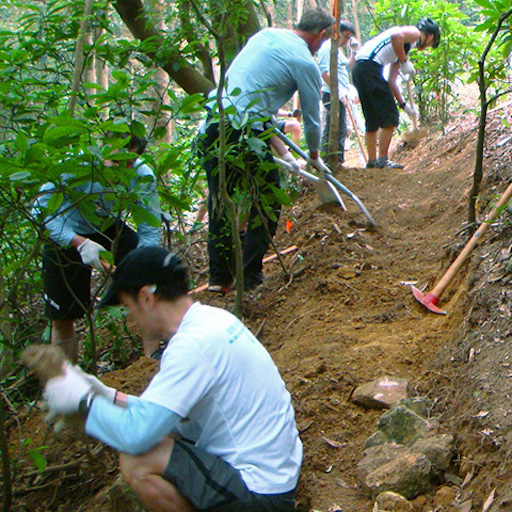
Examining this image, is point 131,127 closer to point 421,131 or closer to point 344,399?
point 344,399

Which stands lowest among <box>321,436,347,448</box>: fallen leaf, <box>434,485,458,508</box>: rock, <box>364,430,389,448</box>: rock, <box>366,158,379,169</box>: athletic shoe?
<box>366,158,379,169</box>: athletic shoe

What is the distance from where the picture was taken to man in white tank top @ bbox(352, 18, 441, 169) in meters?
6.92

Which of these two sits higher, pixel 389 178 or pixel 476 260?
pixel 476 260

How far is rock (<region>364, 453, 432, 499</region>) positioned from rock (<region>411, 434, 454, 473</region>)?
6 centimetres

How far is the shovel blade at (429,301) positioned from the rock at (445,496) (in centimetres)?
146

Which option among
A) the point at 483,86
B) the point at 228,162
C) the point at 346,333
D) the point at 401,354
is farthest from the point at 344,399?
the point at 483,86

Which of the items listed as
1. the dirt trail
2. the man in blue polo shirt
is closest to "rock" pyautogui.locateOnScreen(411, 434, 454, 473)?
the dirt trail

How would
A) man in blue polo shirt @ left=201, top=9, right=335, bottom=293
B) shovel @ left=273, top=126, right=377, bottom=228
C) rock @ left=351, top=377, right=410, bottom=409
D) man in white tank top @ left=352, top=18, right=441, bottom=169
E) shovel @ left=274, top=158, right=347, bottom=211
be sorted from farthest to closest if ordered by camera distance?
man in white tank top @ left=352, top=18, right=441, bottom=169 → shovel @ left=274, top=158, right=347, bottom=211 → shovel @ left=273, top=126, right=377, bottom=228 → man in blue polo shirt @ left=201, top=9, right=335, bottom=293 → rock @ left=351, top=377, right=410, bottom=409

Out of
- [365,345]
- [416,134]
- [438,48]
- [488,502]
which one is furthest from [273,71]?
[438,48]

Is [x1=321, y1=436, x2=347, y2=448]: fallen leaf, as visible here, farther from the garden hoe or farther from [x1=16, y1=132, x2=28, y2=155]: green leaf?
[x1=16, y1=132, x2=28, y2=155]: green leaf

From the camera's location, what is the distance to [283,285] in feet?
15.3

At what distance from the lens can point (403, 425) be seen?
2.59 metres

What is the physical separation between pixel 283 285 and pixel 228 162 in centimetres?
120

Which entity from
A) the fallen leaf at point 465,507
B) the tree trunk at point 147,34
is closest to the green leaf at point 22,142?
the fallen leaf at point 465,507
